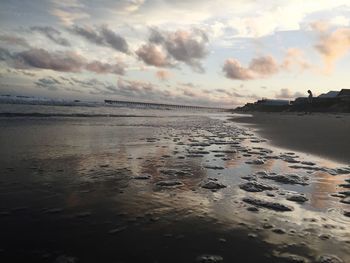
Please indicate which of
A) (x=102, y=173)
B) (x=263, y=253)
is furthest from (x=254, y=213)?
(x=102, y=173)

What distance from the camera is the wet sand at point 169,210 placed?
146 inches

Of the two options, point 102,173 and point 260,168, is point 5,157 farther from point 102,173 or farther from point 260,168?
point 260,168

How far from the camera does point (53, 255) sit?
138 inches

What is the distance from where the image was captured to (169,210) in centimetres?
509

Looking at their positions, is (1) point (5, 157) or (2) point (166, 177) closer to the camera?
(2) point (166, 177)

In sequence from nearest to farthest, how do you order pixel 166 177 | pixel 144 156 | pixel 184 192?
pixel 184 192, pixel 166 177, pixel 144 156

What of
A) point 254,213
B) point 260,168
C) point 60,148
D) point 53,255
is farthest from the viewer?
point 60,148

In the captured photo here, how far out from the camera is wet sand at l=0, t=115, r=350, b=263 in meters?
3.71

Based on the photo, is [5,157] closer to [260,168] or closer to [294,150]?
[260,168]

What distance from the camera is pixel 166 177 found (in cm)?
739

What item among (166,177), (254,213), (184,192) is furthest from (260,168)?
(254,213)

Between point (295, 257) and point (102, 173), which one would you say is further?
point (102, 173)

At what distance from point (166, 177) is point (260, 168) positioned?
8.48ft

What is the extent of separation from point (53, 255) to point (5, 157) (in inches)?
243
